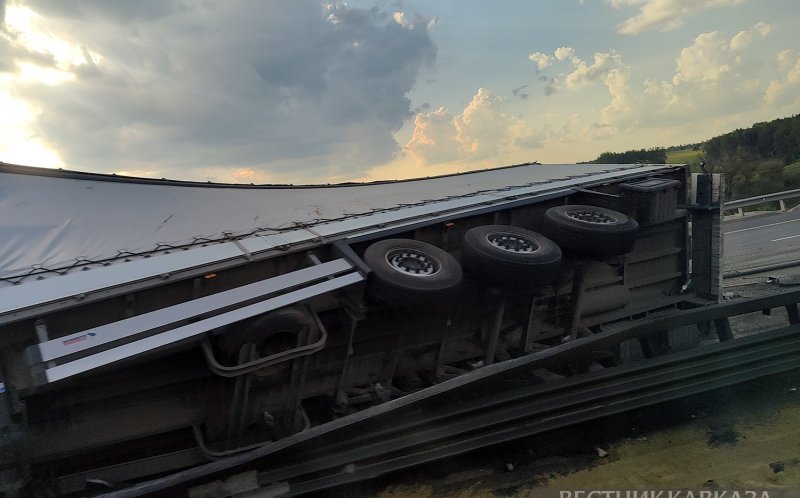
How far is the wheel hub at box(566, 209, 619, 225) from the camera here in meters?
6.14

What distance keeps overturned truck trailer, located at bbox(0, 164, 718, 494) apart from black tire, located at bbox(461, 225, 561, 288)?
16 millimetres

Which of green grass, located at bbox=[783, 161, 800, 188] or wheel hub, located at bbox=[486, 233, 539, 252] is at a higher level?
green grass, located at bbox=[783, 161, 800, 188]

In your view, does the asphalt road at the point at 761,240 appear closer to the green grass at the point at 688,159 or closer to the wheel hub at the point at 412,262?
the green grass at the point at 688,159

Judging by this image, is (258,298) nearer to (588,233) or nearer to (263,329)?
(263,329)

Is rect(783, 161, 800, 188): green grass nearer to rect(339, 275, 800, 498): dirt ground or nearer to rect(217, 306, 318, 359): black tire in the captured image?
rect(339, 275, 800, 498): dirt ground

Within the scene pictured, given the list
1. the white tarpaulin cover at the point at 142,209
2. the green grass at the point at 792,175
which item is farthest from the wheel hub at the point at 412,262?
the green grass at the point at 792,175

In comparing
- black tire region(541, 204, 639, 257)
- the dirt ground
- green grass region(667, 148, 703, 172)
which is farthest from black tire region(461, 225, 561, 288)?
green grass region(667, 148, 703, 172)

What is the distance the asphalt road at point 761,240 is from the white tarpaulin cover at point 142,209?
6.23 m

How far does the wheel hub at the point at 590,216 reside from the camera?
20.1 ft

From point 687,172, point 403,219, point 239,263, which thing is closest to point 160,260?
point 239,263

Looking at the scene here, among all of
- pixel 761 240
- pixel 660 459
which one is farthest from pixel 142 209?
pixel 761 240

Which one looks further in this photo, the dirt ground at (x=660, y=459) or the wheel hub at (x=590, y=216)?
the wheel hub at (x=590, y=216)

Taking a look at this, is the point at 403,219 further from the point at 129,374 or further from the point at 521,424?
the point at 129,374

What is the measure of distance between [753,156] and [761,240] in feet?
71.8
